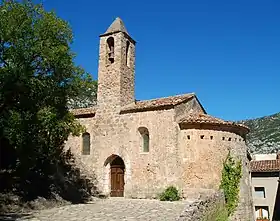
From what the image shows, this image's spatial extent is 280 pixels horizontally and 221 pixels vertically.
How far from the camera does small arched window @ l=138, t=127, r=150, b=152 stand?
76.7 ft

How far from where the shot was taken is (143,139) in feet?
77.7

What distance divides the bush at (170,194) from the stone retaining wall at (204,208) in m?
2.73

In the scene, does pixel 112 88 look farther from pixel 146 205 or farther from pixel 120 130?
pixel 146 205

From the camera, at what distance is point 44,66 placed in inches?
696

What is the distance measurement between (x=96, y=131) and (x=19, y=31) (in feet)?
35.2

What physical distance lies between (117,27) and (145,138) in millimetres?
9118

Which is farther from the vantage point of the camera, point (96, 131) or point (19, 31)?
point (96, 131)

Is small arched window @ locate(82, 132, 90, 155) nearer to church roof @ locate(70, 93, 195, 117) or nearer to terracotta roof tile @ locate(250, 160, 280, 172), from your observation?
church roof @ locate(70, 93, 195, 117)

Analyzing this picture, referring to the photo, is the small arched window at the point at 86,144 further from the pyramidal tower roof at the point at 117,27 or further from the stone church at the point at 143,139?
the pyramidal tower roof at the point at 117,27

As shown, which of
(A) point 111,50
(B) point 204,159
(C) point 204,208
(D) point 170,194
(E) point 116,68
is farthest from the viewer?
(A) point 111,50

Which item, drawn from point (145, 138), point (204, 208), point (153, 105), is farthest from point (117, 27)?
point (204, 208)

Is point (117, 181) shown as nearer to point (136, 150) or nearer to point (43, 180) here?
point (136, 150)

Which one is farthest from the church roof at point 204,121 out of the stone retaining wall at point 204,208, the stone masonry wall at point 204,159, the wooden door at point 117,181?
the wooden door at point 117,181

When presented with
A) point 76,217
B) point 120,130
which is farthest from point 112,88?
point 76,217
